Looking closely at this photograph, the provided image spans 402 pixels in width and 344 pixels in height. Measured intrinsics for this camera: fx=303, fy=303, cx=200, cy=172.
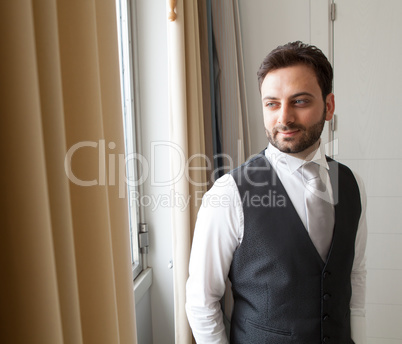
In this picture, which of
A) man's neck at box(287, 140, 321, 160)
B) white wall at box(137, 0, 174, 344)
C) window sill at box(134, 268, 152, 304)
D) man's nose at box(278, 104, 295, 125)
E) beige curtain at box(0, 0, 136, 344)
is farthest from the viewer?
white wall at box(137, 0, 174, 344)

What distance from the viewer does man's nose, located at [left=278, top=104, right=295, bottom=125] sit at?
34.5 inches

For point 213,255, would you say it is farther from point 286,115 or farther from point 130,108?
point 130,108

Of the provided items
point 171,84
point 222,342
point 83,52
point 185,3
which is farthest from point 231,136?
point 83,52

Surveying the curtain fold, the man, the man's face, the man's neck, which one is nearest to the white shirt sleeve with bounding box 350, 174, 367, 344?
the man

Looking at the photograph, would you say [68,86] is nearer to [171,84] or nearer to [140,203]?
[171,84]

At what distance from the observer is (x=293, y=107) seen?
0.89 metres

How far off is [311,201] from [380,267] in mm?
1408

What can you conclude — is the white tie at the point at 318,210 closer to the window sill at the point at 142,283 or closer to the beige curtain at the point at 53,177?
the beige curtain at the point at 53,177

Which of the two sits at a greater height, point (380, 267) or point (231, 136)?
point (231, 136)

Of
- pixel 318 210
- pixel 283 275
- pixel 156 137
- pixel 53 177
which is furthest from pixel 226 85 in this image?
pixel 53 177

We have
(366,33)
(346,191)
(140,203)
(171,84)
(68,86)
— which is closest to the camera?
A: (68,86)

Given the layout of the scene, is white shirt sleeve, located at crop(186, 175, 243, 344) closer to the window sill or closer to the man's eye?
the man's eye

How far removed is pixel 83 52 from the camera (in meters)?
0.50

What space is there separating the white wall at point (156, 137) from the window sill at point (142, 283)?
5 centimetres
